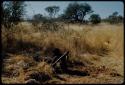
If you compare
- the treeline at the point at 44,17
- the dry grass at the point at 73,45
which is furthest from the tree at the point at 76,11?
the dry grass at the point at 73,45

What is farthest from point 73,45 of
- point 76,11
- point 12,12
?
point 76,11

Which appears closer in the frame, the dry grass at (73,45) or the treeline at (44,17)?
the dry grass at (73,45)

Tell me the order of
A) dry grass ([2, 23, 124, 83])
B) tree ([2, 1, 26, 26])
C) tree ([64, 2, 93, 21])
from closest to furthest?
dry grass ([2, 23, 124, 83]) < tree ([2, 1, 26, 26]) < tree ([64, 2, 93, 21])

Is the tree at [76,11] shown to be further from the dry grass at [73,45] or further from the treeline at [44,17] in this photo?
the dry grass at [73,45]

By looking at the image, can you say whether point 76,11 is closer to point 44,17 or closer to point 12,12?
point 44,17

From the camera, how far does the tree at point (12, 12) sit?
11.0 m

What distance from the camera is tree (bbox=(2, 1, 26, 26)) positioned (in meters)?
11.0

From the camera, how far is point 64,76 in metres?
6.93

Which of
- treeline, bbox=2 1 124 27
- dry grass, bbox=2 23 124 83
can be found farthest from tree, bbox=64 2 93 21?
dry grass, bbox=2 23 124 83

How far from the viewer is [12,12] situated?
11398 mm

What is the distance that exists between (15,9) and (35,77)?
233 inches

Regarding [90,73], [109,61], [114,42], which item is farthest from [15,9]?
[90,73]

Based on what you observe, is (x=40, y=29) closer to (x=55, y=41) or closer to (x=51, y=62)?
(x=55, y=41)

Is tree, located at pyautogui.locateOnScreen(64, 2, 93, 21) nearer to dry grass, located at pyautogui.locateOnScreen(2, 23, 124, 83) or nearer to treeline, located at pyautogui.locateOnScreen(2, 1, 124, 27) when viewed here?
treeline, located at pyautogui.locateOnScreen(2, 1, 124, 27)
